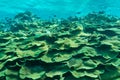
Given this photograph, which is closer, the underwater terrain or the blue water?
the underwater terrain

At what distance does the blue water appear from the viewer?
99.1 ft

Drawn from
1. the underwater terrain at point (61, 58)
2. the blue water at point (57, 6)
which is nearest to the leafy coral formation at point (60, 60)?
the underwater terrain at point (61, 58)

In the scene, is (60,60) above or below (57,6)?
below

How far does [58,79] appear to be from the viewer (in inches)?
193

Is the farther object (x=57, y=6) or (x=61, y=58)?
(x=57, y=6)

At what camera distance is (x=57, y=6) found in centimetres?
3269

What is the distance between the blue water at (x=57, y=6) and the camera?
30.2 metres

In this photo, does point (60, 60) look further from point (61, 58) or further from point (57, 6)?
point (57, 6)

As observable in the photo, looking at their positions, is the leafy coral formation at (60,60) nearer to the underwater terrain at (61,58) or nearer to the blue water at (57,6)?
the underwater terrain at (61,58)

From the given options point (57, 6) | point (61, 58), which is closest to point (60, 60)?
point (61, 58)

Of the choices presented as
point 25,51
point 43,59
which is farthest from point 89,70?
point 25,51

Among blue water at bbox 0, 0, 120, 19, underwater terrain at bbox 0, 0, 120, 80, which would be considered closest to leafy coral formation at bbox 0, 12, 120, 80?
underwater terrain at bbox 0, 0, 120, 80

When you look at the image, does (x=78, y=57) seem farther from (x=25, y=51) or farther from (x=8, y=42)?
(x=8, y=42)

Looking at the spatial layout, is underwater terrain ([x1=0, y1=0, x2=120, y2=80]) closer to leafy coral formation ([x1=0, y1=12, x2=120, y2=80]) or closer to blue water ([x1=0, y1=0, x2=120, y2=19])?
leafy coral formation ([x1=0, y1=12, x2=120, y2=80])
